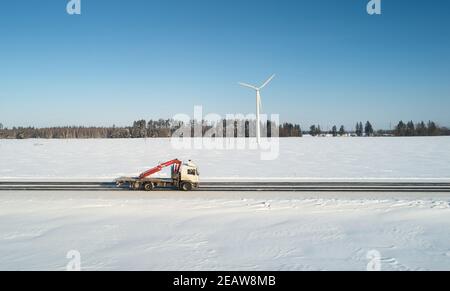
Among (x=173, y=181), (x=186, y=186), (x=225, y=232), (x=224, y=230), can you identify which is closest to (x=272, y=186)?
(x=186, y=186)

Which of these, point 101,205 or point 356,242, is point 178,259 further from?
point 101,205

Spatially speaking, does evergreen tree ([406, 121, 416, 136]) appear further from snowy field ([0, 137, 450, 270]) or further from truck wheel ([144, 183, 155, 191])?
truck wheel ([144, 183, 155, 191])

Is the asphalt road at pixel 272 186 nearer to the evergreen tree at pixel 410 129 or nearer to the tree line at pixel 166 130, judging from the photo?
the tree line at pixel 166 130

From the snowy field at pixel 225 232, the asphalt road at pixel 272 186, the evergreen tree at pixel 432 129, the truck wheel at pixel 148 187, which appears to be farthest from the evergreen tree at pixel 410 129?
the truck wheel at pixel 148 187

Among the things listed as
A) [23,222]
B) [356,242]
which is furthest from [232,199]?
[23,222]

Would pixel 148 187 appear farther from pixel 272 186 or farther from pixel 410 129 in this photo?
pixel 410 129

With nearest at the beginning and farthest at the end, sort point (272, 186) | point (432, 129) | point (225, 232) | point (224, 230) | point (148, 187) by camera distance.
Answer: point (225, 232) → point (224, 230) → point (148, 187) → point (272, 186) → point (432, 129)

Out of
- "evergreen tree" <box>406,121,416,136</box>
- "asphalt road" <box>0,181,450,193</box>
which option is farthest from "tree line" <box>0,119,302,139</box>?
"asphalt road" <box>0,181,450,193</box>

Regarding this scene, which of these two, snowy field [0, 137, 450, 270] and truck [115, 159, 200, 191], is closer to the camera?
snowy field [0, 137, 450, 270]

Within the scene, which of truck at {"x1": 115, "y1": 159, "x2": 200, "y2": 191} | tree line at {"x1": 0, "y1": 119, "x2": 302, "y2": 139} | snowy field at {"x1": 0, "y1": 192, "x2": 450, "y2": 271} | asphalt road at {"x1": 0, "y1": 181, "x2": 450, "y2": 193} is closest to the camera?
snowy field at {"x1": 0, "y1": 192, "x2": 450, "y2": 271}

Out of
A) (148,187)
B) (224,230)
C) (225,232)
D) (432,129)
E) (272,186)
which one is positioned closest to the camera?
(225,232)

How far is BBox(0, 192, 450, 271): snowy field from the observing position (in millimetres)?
9156

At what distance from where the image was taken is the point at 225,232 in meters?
11.7

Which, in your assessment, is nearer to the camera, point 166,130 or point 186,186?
point 186,186
